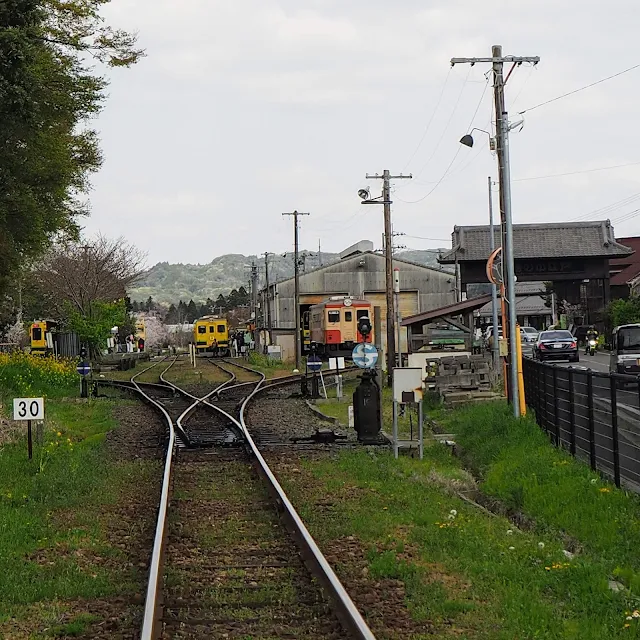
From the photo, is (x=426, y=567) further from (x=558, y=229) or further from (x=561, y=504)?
(x=558, y=229)

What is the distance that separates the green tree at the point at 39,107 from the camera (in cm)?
1981

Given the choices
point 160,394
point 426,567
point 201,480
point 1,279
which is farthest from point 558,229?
point 426,567

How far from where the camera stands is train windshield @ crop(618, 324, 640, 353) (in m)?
31.6

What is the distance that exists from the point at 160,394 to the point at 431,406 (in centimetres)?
1150

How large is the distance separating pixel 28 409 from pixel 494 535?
23.9ft

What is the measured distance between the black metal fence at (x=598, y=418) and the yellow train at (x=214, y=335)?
199ft

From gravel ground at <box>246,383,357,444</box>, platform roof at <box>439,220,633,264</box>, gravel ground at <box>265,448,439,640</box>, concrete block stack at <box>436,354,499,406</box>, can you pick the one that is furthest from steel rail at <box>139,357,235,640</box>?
platform roof at <box>439,220,633,264</box>

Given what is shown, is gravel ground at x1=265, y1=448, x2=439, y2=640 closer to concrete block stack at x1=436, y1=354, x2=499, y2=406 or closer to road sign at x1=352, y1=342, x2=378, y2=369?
road sign at x1=352, y1=342, x2=378, y2=369

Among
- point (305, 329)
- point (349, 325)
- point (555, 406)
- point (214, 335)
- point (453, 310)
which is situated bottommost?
point (555, 406)

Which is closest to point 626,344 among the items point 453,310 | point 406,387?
point 453,310

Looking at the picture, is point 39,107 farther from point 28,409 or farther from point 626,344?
point 626,344

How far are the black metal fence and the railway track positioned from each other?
3.88m

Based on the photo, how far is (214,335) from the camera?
7588 cm

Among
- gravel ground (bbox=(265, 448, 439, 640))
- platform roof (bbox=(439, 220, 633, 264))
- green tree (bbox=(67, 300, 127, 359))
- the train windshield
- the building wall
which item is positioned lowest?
gravel ground (bbox=(265, 448, 439, 640))
